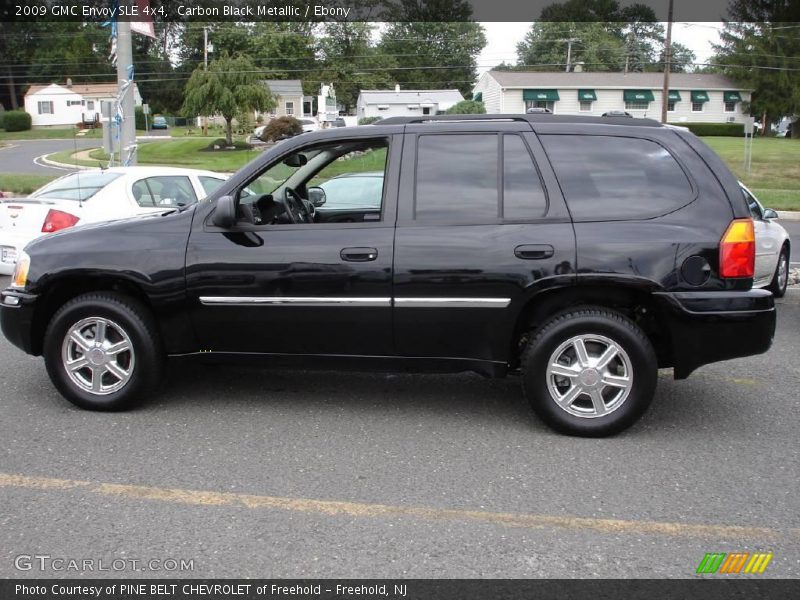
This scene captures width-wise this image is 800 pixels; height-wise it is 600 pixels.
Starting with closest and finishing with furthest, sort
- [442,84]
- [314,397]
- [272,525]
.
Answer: [272,525]
[314,397]
[442,84]

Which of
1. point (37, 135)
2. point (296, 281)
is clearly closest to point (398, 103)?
point (37, 135)

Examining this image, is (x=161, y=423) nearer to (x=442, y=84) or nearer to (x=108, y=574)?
(x=108, y=574)

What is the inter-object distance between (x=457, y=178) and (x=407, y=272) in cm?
66

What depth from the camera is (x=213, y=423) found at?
193 inches

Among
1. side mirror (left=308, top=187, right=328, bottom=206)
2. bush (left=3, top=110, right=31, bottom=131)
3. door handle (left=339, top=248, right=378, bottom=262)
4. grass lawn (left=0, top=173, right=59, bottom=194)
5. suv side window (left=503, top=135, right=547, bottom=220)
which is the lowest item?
grass lawn (left=0, top=173, right=59, bottom=194)

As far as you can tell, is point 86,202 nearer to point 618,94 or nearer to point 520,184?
point 520,184

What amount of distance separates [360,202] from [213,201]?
129 cm

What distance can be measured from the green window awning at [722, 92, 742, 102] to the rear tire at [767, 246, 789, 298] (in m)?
61.0

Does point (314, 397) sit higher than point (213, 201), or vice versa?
point (213, 201)

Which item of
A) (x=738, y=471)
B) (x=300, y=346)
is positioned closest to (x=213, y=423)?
(x=300, y=346)

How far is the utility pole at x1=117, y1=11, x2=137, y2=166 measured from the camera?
15234 millimetres

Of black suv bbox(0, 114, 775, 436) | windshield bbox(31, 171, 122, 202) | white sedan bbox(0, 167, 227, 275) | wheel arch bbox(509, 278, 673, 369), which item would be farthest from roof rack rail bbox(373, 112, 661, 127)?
windshield bbox(31, 171, 122, 202)

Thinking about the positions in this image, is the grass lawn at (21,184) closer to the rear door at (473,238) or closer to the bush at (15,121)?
the rear door at (473,238)

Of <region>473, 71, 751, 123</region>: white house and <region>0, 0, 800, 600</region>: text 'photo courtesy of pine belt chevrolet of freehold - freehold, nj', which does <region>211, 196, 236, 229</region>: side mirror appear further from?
<region>473, 71, 751, 123</region>: white house
